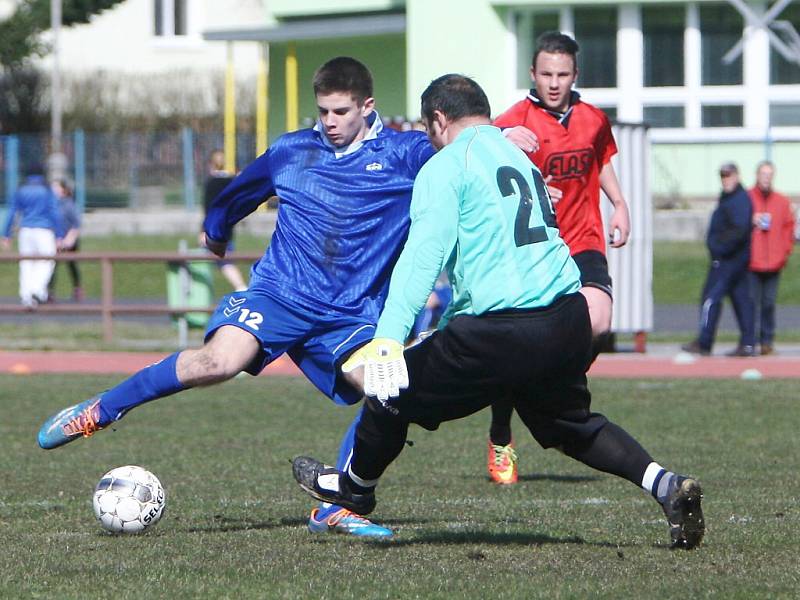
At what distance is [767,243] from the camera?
17.0 metres

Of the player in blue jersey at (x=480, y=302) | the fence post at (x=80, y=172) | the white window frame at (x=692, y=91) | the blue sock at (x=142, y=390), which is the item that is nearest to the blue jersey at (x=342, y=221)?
the blue sock at (x=142, y=390)

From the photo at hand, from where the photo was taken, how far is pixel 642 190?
56.4 ft

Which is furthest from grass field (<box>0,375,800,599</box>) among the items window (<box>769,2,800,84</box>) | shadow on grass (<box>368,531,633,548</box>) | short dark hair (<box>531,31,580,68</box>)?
window (<box>769,2,800,84</box>)

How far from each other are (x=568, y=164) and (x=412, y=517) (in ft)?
6.52

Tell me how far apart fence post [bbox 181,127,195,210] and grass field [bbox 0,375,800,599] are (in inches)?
820

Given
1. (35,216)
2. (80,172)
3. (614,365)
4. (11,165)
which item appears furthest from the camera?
(80,172)

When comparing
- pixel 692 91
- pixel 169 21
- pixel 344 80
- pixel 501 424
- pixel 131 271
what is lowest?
pixel 501 424

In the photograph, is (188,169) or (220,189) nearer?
(220,189)

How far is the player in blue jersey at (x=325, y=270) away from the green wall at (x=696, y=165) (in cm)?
2099

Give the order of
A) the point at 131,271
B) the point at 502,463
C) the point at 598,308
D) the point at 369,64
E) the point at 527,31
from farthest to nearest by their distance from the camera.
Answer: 1. the point at 369,64
2. the point at 527,31
3. the point at 131,271
4. the point at 502,463
5. the point at 598,308

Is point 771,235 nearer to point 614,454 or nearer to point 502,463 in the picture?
point 502,463

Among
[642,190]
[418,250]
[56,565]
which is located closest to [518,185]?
[418,250]

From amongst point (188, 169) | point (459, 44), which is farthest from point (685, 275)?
point (188, 169)

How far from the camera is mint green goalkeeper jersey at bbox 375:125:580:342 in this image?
18.2 feet
